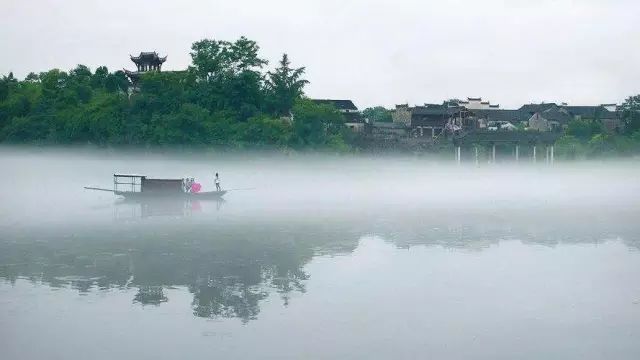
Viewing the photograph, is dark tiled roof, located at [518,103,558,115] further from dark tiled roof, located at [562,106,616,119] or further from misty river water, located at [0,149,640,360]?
misty river water, located at [0,149,640,360]

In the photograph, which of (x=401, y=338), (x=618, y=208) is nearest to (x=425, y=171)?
(x=618, y=208)

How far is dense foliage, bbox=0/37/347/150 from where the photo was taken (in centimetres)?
6256

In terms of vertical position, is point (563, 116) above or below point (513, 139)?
above

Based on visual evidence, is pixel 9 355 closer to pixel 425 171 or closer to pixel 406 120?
pixel 425 171

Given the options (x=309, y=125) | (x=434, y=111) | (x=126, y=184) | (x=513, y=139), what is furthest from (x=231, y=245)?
(x=434, y=111)

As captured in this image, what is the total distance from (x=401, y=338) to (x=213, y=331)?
374 cm

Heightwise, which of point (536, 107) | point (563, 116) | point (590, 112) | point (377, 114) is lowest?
point (563, 116)

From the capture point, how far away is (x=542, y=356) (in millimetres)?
12438

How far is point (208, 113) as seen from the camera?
63.4m

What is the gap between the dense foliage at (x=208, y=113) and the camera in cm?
6256

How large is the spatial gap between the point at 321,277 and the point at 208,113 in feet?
154

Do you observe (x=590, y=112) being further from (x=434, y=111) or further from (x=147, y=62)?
(x=147, y=62)

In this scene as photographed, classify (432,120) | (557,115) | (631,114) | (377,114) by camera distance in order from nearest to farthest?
(631,114) → (432,120) → (557,115) → (377,114)

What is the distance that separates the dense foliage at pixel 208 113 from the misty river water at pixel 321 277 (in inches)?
934
